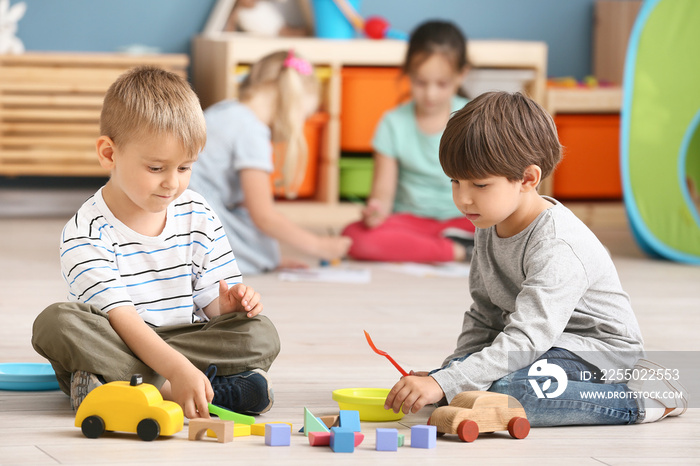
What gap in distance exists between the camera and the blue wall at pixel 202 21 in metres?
3.24

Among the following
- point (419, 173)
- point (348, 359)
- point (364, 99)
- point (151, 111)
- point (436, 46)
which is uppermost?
point (436, 46)

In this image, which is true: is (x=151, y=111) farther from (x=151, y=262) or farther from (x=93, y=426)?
(x=93, y=426)

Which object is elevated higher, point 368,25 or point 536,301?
point 368,25

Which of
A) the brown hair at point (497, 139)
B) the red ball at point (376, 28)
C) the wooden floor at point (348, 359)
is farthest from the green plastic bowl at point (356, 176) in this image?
the brown hair at point (497, 139)

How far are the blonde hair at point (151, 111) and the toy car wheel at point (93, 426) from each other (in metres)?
0.31

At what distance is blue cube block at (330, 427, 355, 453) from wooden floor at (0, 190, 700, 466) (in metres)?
0.01

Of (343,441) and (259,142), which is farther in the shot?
(259,142)

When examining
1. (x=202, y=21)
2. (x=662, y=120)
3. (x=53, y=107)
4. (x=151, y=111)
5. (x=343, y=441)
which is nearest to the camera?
(x=343, y=441)

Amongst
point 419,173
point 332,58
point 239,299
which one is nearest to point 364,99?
point 332,58

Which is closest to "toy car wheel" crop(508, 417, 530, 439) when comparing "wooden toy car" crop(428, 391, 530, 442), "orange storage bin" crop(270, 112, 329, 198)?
"wooden toy car" crop(428, 391, 530, 442)

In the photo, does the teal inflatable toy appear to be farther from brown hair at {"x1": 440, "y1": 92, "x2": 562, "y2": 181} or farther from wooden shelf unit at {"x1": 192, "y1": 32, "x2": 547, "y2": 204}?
brown hair at {"x1": 440, "y1": 92, "x2": 562, "y2": 181}

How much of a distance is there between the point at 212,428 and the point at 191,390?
6 centimetres

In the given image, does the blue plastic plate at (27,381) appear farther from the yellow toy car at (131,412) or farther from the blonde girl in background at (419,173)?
the blonde girl in background at (419,173)

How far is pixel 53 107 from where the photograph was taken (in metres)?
2.97
